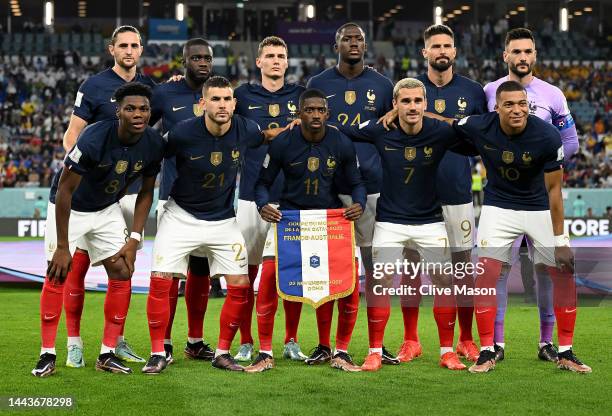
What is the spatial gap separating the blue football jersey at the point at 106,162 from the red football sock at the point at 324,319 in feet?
4.90

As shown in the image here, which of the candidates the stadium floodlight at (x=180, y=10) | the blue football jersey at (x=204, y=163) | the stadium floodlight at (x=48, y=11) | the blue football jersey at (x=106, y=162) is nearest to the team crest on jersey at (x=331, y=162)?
the blue football jersey at (x=204, y=163)

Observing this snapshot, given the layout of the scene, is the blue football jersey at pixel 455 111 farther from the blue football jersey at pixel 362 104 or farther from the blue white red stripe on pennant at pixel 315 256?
the blue white red stripe on pennant at pixel 315 256

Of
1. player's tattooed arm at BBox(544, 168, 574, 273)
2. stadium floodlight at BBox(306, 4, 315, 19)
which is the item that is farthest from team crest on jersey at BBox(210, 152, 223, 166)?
stadium floodlight at BBox(306, 4, 315, 19)

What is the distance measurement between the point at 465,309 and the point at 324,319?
1.02 m

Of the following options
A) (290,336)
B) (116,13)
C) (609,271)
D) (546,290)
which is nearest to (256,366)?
(290,336)

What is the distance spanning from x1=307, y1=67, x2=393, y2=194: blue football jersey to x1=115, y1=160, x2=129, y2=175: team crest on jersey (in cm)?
155

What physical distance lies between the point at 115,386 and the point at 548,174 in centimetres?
311

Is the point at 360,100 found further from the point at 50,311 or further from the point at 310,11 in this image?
the point at 310,11

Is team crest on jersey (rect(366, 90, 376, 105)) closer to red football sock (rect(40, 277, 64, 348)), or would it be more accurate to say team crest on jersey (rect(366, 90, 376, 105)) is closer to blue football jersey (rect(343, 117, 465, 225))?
blue football jersey (rect(343, 117, 465, 225))

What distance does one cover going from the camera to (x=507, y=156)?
6.47 meters

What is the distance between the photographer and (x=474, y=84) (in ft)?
23.7

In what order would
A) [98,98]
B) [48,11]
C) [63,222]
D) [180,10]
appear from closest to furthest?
[63,222]
[98,98]
[180,10]
[48,11]

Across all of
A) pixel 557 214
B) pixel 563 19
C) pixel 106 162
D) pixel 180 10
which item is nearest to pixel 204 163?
pixel 106 162

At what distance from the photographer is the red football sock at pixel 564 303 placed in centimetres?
655
